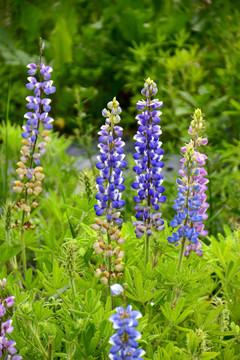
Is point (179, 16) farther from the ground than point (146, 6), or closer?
closer

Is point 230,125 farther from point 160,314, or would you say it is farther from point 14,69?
point 160,314

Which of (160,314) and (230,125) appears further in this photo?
(230,125)

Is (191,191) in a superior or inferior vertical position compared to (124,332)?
superior

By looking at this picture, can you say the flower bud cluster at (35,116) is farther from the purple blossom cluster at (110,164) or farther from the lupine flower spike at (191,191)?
the lupine flower spike at (191,191)

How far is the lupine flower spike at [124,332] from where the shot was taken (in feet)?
3.89

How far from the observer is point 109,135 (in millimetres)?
1673

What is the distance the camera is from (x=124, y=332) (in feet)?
3.97

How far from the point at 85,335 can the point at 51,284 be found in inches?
10.7

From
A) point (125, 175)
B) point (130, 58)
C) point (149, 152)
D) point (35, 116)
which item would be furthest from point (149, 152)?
point (130, 58)

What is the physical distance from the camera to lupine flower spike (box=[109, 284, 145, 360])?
3.89 ft

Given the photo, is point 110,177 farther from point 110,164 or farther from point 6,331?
point 6,331

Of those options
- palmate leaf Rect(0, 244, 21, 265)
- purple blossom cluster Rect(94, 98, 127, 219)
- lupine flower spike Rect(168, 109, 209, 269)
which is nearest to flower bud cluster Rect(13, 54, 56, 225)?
palmate leaf Rect(0, 244, 21, 265)

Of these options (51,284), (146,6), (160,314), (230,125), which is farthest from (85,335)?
(146,6)

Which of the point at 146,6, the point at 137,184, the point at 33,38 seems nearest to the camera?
the point at 137,184
